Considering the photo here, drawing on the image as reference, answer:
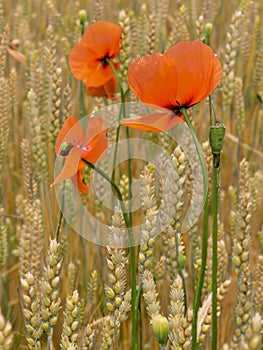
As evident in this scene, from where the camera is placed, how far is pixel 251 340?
43 centimetres

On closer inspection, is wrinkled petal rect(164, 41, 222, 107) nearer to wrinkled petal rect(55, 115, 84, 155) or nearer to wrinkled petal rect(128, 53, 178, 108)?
wrinkled petal rect(128, 53, 178, 108)

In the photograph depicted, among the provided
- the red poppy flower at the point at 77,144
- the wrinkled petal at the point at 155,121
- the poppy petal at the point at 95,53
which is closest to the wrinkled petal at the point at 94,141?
the red poppy flower at the point at 77,144

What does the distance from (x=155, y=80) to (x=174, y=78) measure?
0.02 m

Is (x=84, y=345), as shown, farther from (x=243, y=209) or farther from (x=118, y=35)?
(x=118, y=35)

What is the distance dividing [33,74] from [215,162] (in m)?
0.69

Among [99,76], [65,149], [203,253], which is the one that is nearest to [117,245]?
[203,253]

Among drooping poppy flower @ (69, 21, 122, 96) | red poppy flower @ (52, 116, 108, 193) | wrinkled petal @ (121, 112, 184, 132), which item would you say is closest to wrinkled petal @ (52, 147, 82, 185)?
red poppy flower @ (52, 116, 108, 193)

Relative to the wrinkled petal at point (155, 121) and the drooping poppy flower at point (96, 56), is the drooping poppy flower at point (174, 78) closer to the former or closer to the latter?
the wrinkled petal at point (155, 121)

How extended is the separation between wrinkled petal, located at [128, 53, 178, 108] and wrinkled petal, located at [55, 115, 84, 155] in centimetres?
14

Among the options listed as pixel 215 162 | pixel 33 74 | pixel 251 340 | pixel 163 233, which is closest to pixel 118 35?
pixel 33 74

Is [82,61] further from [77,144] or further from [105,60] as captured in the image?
[77,144]

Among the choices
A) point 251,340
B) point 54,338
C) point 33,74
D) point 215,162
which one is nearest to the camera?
point 251,340

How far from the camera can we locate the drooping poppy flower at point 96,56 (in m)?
1.04

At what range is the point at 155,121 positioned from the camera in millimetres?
652
